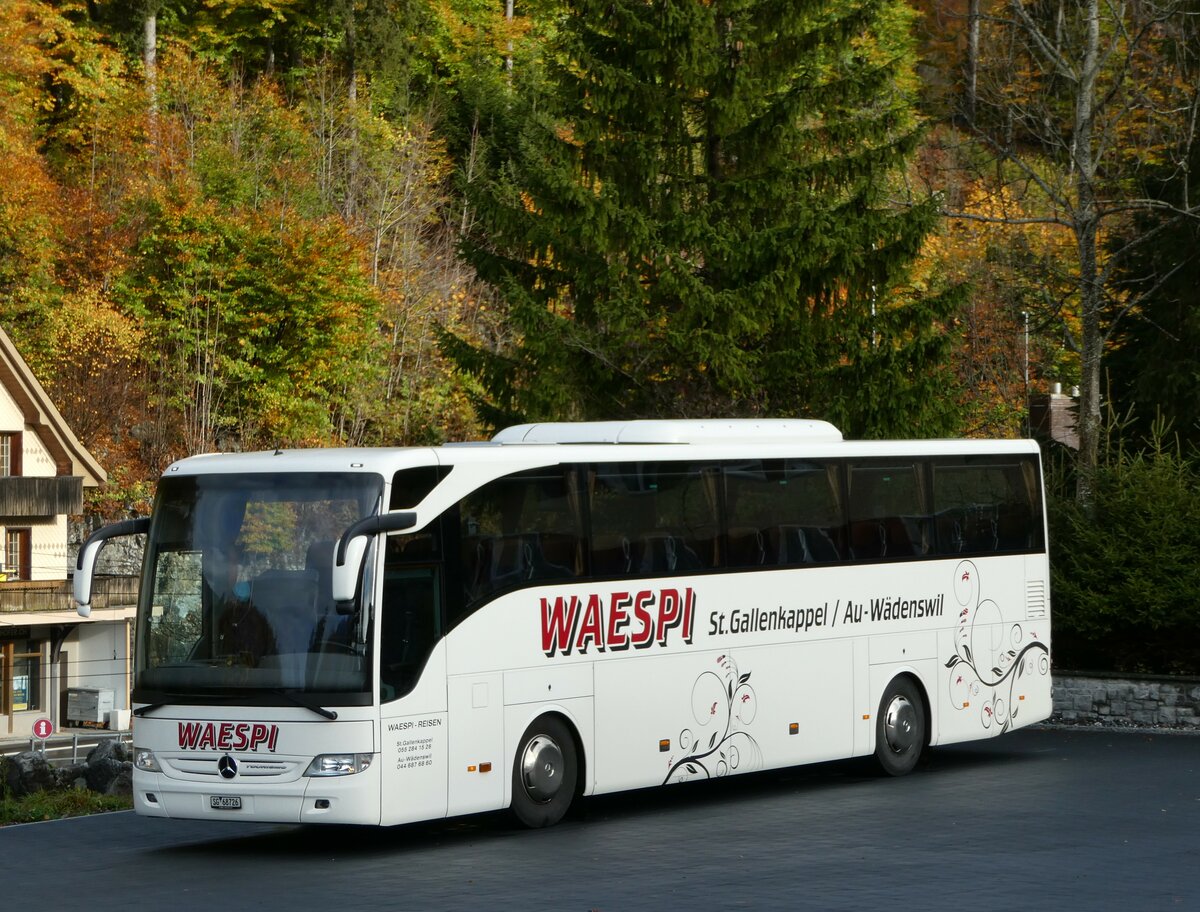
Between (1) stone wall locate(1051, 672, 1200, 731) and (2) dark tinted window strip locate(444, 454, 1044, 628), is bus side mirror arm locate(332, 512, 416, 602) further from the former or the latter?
(1) stone wall locate(1051, 672, 1200, 731)

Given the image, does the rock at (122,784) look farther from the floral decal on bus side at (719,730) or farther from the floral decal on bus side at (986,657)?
the floral decal on bus side at (986,657)

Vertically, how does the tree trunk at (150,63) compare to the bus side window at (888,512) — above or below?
above

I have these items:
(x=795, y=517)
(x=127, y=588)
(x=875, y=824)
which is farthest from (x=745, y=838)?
(x=127, y=588)

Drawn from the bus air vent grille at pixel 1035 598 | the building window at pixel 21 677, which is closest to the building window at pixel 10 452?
the building window at pixel 21 677

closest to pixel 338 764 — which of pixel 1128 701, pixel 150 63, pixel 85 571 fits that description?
pixel 85 571

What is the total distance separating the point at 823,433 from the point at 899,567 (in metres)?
1.69

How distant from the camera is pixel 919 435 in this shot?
102ft

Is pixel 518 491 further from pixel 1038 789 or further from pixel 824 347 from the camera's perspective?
pixel 824 347

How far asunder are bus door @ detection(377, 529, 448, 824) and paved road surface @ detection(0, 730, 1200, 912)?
0.53 metres

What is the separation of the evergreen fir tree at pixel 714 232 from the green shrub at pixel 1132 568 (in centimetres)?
363

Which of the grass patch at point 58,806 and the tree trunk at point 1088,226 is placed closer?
the grass patch at point 58,806

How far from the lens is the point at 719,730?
19281 mm

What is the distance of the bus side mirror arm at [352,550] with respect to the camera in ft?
48.2

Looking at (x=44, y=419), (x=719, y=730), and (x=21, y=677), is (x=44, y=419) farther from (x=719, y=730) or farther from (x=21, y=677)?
(x=719, y=730)
